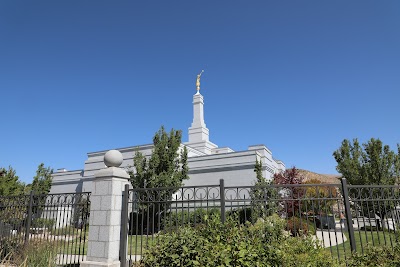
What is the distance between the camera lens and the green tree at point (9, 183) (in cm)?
1460

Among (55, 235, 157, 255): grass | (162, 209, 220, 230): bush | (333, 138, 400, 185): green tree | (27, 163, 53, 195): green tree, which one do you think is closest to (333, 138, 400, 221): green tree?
(333, 138, 400, 185): green tree

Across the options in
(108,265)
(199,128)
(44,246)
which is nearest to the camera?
(108,265)

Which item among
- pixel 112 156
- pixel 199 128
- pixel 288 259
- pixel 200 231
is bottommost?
pixel 288 259

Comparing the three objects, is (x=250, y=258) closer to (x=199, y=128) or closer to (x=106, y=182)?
(x=106, y=182)

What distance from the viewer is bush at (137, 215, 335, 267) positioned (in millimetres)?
4043

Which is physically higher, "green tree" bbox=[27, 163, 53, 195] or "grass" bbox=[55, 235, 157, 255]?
"green tree" bbox=[27, 163, 53, 195]

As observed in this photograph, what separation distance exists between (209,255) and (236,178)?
61.6 ft

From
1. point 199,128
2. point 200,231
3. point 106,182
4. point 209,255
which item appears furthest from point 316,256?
point 199,128

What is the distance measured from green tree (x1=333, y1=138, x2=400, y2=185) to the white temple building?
6.31m

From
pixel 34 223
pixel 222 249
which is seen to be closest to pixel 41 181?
pixel 34 223

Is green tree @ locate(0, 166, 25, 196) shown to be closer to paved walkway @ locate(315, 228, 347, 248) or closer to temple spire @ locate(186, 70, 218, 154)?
paved walkway @ locate(315, 228, 347, 248)

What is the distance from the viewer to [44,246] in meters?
7.41

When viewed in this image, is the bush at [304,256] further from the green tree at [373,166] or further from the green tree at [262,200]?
the green tree at [373,166]

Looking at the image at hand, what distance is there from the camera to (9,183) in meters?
15.1
